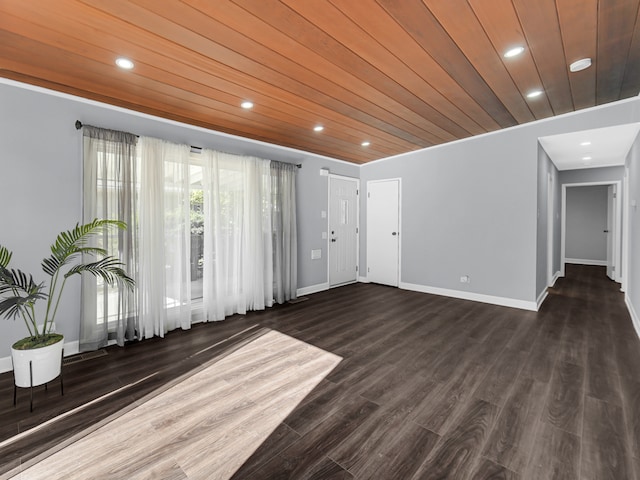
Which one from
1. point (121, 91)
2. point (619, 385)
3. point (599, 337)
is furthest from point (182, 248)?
point (599, 337)

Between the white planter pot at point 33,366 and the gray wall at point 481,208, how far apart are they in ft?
17.0

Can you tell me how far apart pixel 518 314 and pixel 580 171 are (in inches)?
199

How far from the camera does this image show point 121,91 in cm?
284

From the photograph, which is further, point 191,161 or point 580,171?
point 580,171

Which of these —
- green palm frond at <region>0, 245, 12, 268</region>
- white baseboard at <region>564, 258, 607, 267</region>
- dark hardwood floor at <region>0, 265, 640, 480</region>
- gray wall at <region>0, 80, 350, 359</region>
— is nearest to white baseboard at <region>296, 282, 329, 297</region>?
dark hardwood floor at <region>0, 265, 640, 480</region>

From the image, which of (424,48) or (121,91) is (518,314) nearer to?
(424,48)

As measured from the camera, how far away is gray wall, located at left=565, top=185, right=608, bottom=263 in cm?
852

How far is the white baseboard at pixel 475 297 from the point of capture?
436 centimetres

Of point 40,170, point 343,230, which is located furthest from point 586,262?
point 40,170

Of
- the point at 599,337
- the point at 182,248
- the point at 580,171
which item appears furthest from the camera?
the point at 580,171

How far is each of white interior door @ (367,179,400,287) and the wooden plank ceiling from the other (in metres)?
2.41

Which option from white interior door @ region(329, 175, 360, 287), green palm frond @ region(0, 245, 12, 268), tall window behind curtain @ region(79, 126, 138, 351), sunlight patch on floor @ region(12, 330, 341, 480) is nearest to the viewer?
sunlight patch on floor @ region(12, 330, 341, 480)

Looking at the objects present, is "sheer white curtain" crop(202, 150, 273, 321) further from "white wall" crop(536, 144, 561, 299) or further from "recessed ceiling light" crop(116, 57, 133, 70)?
"white wall" crop(536, 144, 561, 299)

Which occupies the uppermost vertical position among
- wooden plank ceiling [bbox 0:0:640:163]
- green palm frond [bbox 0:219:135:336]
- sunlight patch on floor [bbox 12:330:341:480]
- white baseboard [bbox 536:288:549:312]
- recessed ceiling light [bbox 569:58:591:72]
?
recessed ceiling light [bbox 569:58:591:72]
